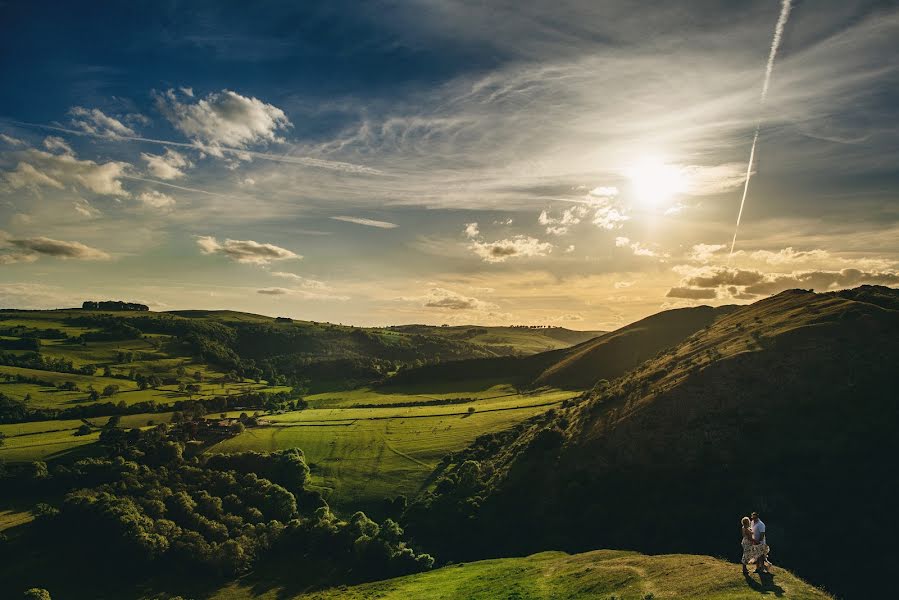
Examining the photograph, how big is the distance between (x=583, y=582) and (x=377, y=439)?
4199 inches

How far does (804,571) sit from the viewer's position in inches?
2096

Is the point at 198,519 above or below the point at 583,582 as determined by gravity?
below

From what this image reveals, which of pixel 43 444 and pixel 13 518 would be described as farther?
pixel 43 444

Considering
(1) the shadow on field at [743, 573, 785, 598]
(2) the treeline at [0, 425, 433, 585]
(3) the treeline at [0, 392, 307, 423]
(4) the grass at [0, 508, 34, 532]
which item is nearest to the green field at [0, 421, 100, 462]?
(2) the treeline at [0, 425, 433, 585]

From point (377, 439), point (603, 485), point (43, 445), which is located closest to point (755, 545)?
point (603, 485)

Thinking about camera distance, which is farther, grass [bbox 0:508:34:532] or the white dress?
grass [bbox 0:508:34:532]

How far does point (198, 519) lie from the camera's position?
106750 mm

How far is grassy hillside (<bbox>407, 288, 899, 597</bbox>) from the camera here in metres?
61.6

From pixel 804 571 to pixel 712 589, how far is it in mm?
29759

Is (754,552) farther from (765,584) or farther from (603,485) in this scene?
(603,485)

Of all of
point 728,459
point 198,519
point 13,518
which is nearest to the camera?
point 728,459

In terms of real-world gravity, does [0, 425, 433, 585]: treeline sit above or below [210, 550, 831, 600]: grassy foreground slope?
below

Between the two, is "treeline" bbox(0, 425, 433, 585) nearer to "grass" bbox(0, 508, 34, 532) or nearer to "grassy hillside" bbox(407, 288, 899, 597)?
"grass" bbox(0, 508, 34, 532)

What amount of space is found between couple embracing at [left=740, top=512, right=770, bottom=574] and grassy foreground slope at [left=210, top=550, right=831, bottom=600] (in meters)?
0.98
